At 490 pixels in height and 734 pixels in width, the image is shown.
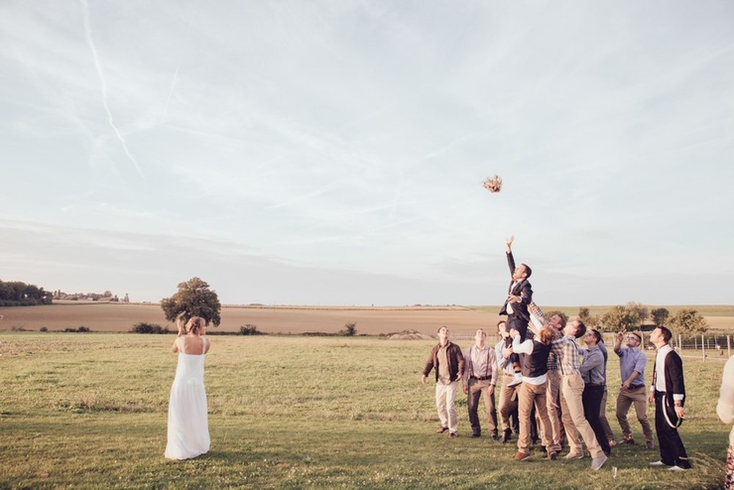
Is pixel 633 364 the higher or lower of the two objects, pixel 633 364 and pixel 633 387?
the higher

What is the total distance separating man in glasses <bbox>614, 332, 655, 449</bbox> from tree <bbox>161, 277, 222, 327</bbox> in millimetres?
74583

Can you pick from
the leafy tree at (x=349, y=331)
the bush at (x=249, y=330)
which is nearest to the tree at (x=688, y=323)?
the leafy tree at (x=349, y=331)

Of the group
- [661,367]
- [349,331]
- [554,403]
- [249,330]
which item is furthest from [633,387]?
[249,330]

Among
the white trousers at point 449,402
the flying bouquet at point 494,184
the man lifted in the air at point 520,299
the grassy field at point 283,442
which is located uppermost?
the flying bouquet at point 494,184

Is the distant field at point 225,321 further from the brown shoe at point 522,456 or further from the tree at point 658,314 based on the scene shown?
the brown shoe at point 522,456

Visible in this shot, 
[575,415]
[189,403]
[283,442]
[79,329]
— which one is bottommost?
[79,329]

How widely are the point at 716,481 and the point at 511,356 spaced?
4275 millimetres

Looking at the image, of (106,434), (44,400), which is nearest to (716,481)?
(106,434)

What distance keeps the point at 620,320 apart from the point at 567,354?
236 ft

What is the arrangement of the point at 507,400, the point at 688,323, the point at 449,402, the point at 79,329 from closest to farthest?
the point at 507,400
the point at 449,402
the point at 688,323
the point at 79,329

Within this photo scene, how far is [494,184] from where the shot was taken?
→ 471 inches

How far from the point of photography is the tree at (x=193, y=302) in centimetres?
8169

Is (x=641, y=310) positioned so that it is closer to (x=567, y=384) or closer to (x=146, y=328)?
(x=146, y=328)

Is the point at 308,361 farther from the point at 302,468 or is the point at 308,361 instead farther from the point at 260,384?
the point at 302,468
